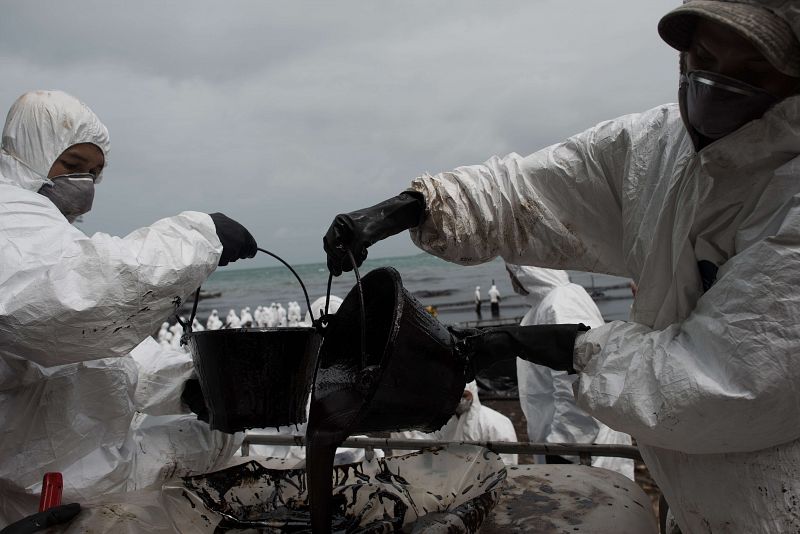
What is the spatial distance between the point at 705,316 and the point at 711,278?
176mm

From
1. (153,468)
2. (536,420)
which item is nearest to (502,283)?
(536,420)

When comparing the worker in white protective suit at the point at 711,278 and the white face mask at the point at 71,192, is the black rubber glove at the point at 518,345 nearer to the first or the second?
the worker in white protective suit at the point at 711,278

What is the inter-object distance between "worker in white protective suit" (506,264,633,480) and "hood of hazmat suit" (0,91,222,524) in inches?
107

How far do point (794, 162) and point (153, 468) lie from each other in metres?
2.33

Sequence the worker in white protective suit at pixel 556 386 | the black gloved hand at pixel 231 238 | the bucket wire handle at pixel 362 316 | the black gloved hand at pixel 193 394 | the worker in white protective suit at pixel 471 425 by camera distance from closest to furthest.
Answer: the bucket wire handle at pixel 362 316, the black gloved hand at pixel 231 238, the black gloved hand at pixel 193 394, the worker in white protective suit at pixel 556 386, the worker in white protective suit at pixel 471 425

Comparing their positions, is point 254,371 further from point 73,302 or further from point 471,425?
point 471,425

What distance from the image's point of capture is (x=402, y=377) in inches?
57.6

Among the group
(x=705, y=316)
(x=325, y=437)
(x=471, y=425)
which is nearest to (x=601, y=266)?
(x=705, y=316)

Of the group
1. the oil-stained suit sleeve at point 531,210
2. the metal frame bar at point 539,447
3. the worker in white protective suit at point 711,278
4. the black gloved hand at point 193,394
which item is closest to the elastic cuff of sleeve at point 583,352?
the worker in white protective suit at point 711,278

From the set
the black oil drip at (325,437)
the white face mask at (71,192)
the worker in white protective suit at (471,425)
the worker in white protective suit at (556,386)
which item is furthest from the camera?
the worker in white protective suit at (471,425)

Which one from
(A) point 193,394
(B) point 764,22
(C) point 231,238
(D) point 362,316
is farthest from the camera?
(A) point 193,394

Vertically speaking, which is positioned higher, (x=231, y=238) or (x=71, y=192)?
(x=71, y=192)

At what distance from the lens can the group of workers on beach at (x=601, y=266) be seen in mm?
1233

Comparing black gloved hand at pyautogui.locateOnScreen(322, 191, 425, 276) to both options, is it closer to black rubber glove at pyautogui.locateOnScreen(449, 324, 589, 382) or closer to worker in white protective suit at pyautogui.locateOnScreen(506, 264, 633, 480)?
black rubber glove at pyautogui.locateOnScreen(449, 324, 589, 382)
